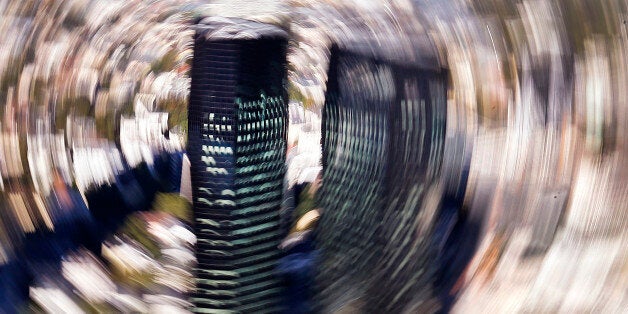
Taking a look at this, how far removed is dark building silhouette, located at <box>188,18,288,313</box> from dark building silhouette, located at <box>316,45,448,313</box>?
0.16m

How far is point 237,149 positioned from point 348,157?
0.35 meters

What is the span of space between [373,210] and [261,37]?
20.2 inches

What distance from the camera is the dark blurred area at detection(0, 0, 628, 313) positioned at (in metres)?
0.71

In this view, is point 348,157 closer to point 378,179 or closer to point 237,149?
point 378,179

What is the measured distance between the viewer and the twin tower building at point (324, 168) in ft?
3.53

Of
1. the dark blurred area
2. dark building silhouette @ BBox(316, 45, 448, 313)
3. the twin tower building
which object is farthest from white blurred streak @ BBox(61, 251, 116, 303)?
dark building silhouette @ BBox(316, 45, 448, 313)

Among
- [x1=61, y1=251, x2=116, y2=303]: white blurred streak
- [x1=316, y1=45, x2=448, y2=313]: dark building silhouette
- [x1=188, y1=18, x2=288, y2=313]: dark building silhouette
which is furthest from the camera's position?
[x1=188, y1=18, x2=288, y2=313]: dark building silhouette

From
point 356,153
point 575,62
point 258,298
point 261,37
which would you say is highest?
point 261,37

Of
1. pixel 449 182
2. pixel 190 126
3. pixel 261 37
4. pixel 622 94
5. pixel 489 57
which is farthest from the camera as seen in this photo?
pixel 190 126

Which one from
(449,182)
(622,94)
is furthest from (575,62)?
(449,182)

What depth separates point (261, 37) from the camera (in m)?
1.51

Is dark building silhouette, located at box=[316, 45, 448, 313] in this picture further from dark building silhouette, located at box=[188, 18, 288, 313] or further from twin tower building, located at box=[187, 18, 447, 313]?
dark building silhouette, located at box=[188, 18, 288, 313]

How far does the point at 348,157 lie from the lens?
4.77ft

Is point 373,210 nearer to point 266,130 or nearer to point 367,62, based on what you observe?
point 367,62
